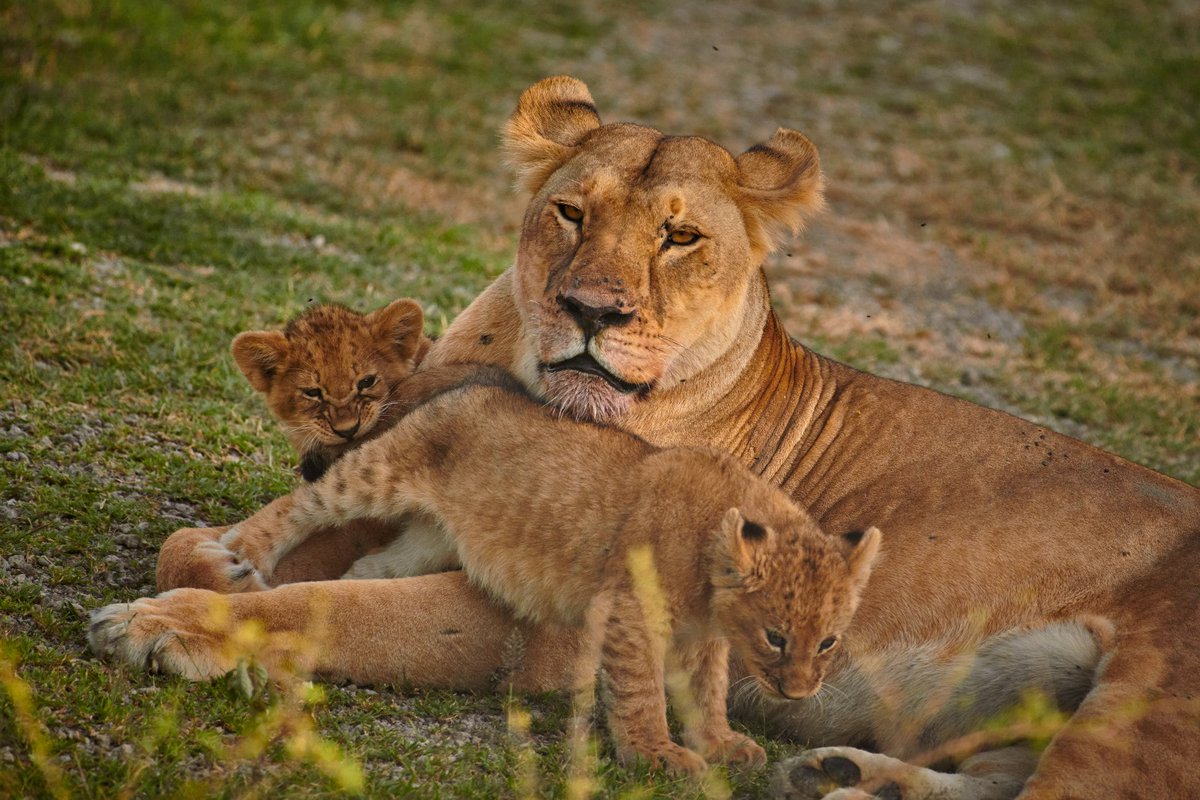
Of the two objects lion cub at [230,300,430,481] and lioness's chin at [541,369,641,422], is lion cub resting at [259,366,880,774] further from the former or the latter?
lion cub at [230,300,430,481]

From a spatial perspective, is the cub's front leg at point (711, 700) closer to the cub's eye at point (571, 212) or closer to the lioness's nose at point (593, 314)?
the lioness's nose at point (593, 314)

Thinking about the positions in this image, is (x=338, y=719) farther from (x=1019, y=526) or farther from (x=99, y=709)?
(x=1019, y=526)

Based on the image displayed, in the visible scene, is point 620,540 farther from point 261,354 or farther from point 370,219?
point 370,219

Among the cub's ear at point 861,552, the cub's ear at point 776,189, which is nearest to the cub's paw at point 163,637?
the cub's ear at point 861,552

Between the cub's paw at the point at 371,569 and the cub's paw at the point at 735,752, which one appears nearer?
the cub's paw at the point at 735,752

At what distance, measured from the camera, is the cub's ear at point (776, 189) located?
15.1 ft

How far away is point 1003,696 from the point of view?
3.99 m

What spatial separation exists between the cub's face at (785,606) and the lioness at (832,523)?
290 mm

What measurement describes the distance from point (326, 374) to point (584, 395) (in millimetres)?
993

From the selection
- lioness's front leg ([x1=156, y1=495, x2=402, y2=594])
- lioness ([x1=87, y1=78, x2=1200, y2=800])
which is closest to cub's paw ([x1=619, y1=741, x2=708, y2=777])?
lioness ([x1=87, y1=78, x2=1200, y2=800])

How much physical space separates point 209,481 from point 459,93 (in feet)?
28.8

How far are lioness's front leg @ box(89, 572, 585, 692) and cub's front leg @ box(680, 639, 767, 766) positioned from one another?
0.39m

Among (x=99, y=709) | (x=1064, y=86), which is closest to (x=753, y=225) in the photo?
(x=99, y=709)

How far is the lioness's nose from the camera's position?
13.6 feet
